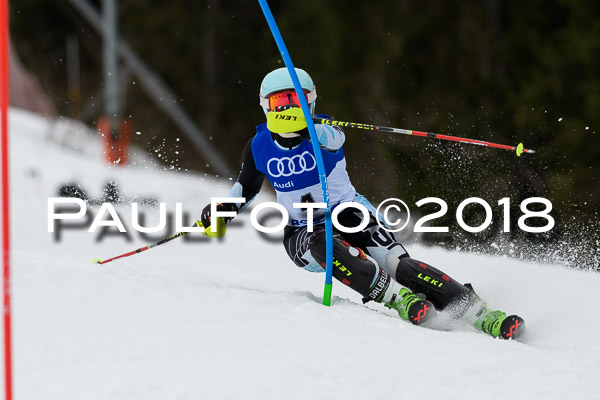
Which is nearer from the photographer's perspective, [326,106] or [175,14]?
[326,106]

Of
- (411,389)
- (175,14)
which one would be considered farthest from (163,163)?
(411,389)

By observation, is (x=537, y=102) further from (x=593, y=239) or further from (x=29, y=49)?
(x=29, y=49)

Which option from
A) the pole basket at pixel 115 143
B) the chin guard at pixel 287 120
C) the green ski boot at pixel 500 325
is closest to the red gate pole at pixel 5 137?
the chin guard at pixel 287 120

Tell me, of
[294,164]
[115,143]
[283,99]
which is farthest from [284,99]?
[115,143]

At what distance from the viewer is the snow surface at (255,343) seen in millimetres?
2459

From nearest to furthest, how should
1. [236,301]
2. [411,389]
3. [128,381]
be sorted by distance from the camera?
[128,381] < [411,389] < [236,301]

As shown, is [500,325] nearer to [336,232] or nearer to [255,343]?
[336,232]

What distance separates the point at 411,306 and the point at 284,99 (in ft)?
3.73

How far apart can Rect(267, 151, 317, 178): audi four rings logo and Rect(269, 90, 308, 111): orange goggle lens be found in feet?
0.84

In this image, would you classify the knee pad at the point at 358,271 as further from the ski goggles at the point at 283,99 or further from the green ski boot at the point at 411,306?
the ski goggles at the point at 283,99

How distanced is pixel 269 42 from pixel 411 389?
19648 millimetres

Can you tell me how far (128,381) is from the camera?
7.82 ft

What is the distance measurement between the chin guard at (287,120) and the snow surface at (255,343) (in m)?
0.77

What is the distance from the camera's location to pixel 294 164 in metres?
3.88
